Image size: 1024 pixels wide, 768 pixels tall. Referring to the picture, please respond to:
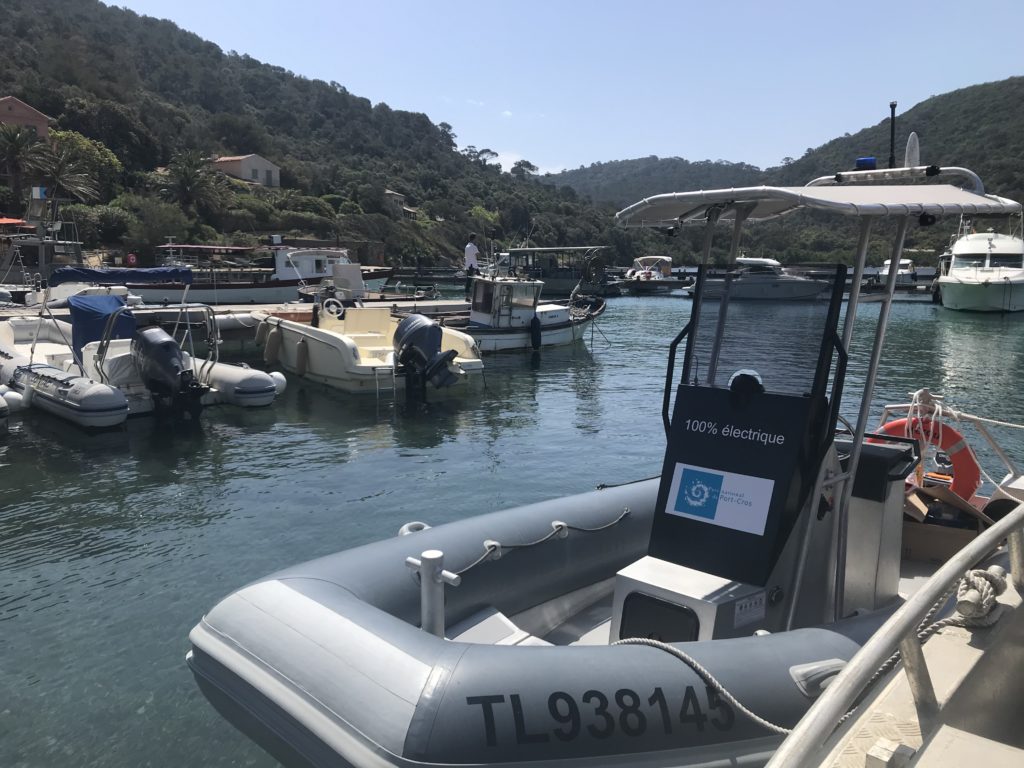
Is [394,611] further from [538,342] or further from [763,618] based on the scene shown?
[538,342]

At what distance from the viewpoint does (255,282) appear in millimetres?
29031

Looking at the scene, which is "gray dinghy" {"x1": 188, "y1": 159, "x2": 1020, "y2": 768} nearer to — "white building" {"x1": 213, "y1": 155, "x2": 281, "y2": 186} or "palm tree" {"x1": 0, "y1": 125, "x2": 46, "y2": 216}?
"palm tree" {"x1": 0, "y1": 125, "x2": 46, "y2": 216}

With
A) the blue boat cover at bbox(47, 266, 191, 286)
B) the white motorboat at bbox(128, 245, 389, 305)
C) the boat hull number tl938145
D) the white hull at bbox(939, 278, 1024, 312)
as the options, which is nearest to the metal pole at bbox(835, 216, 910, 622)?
the boat hull number tl938145

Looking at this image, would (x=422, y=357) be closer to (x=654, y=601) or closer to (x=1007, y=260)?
(x=654, y=601)

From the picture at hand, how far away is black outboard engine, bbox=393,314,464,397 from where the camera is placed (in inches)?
598

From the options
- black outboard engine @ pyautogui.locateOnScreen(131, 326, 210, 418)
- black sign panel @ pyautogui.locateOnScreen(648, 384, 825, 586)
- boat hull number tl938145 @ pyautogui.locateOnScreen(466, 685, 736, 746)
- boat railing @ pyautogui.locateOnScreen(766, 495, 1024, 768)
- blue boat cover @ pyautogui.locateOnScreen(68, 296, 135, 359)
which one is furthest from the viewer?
blue boat cover @ pyautogui.locateOnScreen(68, 296, 135, 359)

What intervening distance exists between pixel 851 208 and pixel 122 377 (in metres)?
12.8

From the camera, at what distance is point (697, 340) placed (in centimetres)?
435

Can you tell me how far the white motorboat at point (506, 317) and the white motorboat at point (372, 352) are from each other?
328cm

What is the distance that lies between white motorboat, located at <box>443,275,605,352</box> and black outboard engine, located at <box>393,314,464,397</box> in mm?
6372

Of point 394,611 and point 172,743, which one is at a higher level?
point 394,611

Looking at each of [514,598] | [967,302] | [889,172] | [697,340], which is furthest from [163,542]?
[967,302]

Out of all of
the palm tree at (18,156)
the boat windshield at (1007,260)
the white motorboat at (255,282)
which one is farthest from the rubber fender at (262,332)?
the boat windshield at (1007,260)

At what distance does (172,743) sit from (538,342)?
61.8 ft
